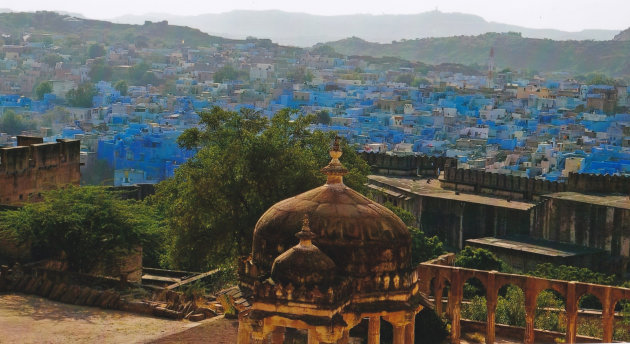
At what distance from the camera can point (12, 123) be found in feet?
338

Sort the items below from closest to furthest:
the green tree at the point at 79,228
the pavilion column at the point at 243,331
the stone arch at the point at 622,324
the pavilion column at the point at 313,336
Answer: the pavilion column at the point at 313,336
the pavilion column at the point at 243,331
the stone arch at the point at 622,324
the green tree at the point at 79,228

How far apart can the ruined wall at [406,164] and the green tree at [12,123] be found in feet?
209

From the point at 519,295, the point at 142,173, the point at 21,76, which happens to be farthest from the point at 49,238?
the point at 21,76

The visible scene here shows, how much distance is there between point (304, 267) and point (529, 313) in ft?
31.4

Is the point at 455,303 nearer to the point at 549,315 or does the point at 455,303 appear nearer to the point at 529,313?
the point at 529,313

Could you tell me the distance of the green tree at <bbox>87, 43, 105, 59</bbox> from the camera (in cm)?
17318

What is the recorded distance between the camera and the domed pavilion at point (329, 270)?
37.9ft

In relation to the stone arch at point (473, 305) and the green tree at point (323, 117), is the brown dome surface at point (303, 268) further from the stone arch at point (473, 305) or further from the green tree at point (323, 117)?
the green tree at point (323, 117)

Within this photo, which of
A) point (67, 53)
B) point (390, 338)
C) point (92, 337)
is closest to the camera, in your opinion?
point (92, 337)

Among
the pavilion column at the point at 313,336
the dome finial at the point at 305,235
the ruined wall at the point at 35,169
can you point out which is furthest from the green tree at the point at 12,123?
the dome finial at the point at 305,235

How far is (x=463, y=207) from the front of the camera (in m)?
35.5

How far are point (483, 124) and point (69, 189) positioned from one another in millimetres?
77359

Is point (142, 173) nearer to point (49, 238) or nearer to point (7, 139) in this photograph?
point (7, 139)

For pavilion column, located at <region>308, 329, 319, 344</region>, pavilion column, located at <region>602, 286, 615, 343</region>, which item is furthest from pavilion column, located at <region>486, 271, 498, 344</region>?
pavilion column, located at <region>308, 329, 319, 344</region>
